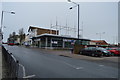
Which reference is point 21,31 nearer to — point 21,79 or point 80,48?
point 80,48

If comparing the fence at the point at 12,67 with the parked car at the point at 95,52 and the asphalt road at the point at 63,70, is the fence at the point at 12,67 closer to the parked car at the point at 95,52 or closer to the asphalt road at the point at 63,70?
the asphalt road at the point at 63,70

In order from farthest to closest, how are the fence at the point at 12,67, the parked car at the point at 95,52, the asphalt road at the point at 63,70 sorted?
1. the parked car at the point at 95,52
2. the asphalt road at the point at 63,70
3. the fence at the point at 12,67

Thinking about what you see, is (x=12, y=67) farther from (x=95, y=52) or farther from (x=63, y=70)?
(x=95, y=52)

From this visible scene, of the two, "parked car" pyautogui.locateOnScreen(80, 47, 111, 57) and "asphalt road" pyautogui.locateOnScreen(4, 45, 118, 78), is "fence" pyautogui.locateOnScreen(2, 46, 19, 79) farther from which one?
"parked car" pyautogui.locateOnScreen(80, 47, 111, 57)

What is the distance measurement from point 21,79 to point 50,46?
108 ft

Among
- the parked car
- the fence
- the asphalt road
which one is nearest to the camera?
the fence

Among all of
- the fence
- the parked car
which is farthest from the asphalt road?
the parked car

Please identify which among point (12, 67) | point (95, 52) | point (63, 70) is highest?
point (12, 67)

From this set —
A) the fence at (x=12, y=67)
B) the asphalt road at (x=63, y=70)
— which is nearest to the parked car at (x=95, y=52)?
the asphalt road at (x=63, y=70)

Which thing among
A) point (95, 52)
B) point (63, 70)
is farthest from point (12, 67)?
point (95, 52)

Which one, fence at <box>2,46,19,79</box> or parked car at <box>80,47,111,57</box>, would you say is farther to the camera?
parked car at <box>80,47,111,57</box>

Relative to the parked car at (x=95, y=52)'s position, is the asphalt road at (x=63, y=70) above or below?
below

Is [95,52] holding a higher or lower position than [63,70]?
higher

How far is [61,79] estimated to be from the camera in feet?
19.6
